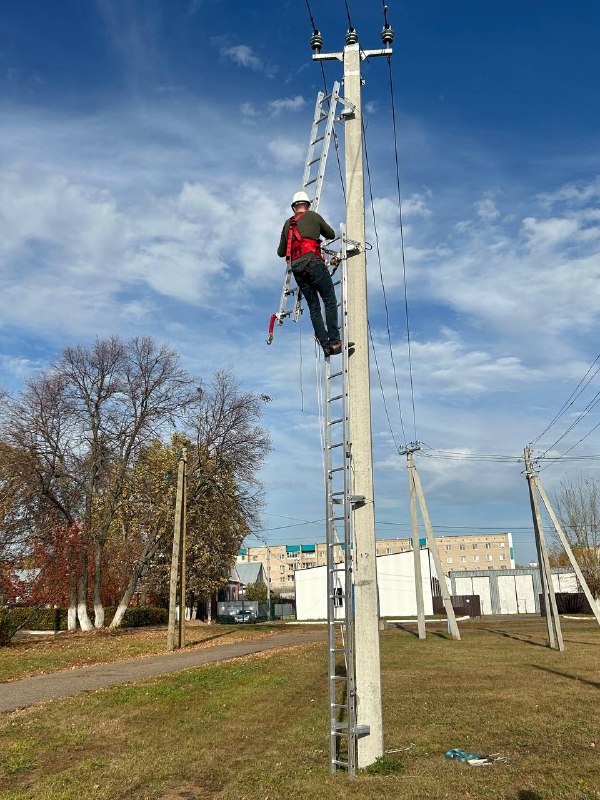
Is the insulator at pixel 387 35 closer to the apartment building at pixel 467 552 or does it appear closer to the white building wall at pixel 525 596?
the white building wall at pixel 525 596

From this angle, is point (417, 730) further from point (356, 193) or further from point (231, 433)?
point (231, 433)

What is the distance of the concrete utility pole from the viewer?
25.9 ft

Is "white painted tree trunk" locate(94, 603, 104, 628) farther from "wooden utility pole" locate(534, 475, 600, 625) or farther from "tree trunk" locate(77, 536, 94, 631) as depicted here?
"wooden utility pole" locate(534, 475, 600, 625)

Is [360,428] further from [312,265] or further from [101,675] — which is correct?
[101,675]

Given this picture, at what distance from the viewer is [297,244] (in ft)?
28.2

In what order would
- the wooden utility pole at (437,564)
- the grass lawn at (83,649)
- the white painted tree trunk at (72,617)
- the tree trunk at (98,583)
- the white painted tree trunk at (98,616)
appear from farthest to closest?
the white painted tree trunk at (98,616)
the white painted tree trunk at (72,617)
the tree trunk at (98,583)
the wooden utility pole at (437,564)
the grass lawn at (83,649)

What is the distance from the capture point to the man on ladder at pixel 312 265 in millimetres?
8492

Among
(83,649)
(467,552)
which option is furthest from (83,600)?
(467,552)

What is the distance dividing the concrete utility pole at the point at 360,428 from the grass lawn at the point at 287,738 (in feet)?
2.57

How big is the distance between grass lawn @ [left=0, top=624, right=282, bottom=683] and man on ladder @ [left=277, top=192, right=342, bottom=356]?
14.4 m

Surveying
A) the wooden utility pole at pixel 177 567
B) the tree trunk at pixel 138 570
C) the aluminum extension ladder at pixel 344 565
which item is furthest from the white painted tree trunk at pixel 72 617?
the aluminum extension ladder at pixel 344 565

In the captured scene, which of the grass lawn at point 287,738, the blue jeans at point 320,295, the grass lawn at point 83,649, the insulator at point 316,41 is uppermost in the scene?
the insulator at point 316,41

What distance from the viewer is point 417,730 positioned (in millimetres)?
9828

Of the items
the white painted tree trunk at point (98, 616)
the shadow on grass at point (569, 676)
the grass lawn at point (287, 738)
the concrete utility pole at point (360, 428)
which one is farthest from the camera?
the white painted tree trunk at point (98, 616)
